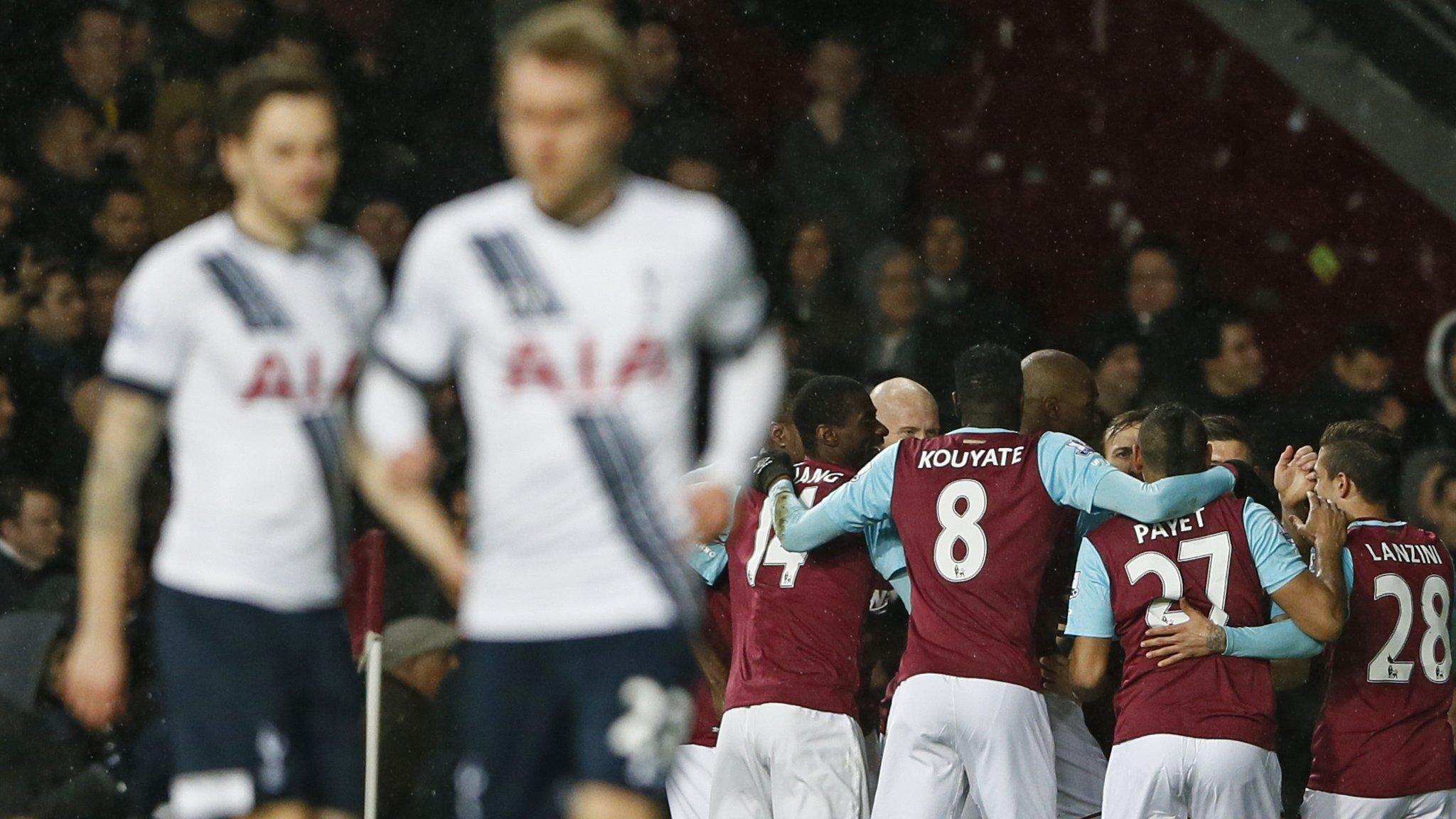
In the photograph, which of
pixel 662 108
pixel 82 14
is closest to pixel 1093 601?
pixel 662 108

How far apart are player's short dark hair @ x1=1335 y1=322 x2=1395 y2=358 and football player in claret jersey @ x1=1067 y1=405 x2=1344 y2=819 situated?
254 centimetres

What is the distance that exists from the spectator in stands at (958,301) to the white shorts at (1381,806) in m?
2.82

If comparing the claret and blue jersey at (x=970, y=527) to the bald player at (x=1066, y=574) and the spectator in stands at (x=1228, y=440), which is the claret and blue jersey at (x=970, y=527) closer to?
the bald player at (x=1066, y=574)

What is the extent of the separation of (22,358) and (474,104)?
2.07m

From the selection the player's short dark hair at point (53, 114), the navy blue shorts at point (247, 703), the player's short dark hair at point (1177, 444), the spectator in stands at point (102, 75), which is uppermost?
the spectator in stands at point (102, 75)

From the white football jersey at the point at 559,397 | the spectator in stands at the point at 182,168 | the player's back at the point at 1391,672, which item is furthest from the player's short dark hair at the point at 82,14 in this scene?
the player's back at the point at 1391,672

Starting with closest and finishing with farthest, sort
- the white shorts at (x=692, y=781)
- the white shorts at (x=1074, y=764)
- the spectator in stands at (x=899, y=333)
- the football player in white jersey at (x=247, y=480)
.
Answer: the football player in white jersey at (x=247, y=480)
the white shorts at (x=1074, y=764)
the white shorts at (x=692, y=781)
the spectator in stands at (x=899, y=333)

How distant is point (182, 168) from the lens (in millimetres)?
7055

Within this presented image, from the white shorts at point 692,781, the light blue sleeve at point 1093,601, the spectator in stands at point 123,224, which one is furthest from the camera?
the spectator in stands at point 123,224

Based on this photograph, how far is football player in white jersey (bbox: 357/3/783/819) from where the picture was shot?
10.7ft

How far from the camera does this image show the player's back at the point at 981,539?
17.6 feet

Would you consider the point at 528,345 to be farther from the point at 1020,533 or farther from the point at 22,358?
the point at 22,358

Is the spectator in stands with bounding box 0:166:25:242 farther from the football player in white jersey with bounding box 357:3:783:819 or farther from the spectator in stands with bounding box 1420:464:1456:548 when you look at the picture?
the spectator in stands with bounding box 1420:464:1456:548

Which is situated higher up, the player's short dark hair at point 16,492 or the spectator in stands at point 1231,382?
the spectator in stands at point 1231,382
